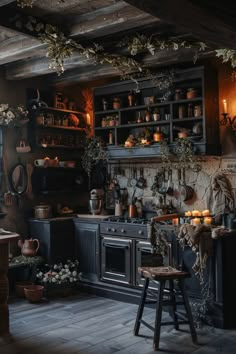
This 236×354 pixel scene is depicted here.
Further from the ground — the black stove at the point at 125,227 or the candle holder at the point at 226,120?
the candle holder at the point at 226,120

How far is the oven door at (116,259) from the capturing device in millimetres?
5195

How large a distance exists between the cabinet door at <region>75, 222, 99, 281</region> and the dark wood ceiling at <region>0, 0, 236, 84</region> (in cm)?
187

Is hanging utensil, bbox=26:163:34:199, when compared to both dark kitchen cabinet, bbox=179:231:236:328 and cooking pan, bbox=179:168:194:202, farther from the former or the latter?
dark kitchen cabinet, bbox=179:231:236:328

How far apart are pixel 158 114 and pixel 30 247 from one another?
87.4 inches

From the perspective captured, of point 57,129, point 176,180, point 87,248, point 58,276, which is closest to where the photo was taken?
point 58,276

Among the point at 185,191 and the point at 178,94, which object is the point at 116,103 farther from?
the point at 185,191

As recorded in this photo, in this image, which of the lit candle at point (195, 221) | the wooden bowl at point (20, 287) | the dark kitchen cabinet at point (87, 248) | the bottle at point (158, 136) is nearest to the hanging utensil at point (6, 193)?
the dark kitchen cabinet at point (87, 248)

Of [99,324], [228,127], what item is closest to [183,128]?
[228,127]

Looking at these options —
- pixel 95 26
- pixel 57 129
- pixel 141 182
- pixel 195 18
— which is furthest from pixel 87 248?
pixel 195 18

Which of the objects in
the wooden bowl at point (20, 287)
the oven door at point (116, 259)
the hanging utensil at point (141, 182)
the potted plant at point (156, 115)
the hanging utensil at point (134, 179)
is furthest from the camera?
the hanging utensil at point (134, 179)

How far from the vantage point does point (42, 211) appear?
5828 millimetres

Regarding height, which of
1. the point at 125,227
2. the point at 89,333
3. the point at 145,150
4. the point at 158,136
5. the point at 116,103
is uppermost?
the point at 116,103

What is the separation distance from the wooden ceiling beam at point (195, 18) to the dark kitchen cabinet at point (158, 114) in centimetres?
174

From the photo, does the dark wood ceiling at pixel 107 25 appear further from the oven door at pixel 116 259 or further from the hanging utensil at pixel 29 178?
the oven door at pixel 116 259
